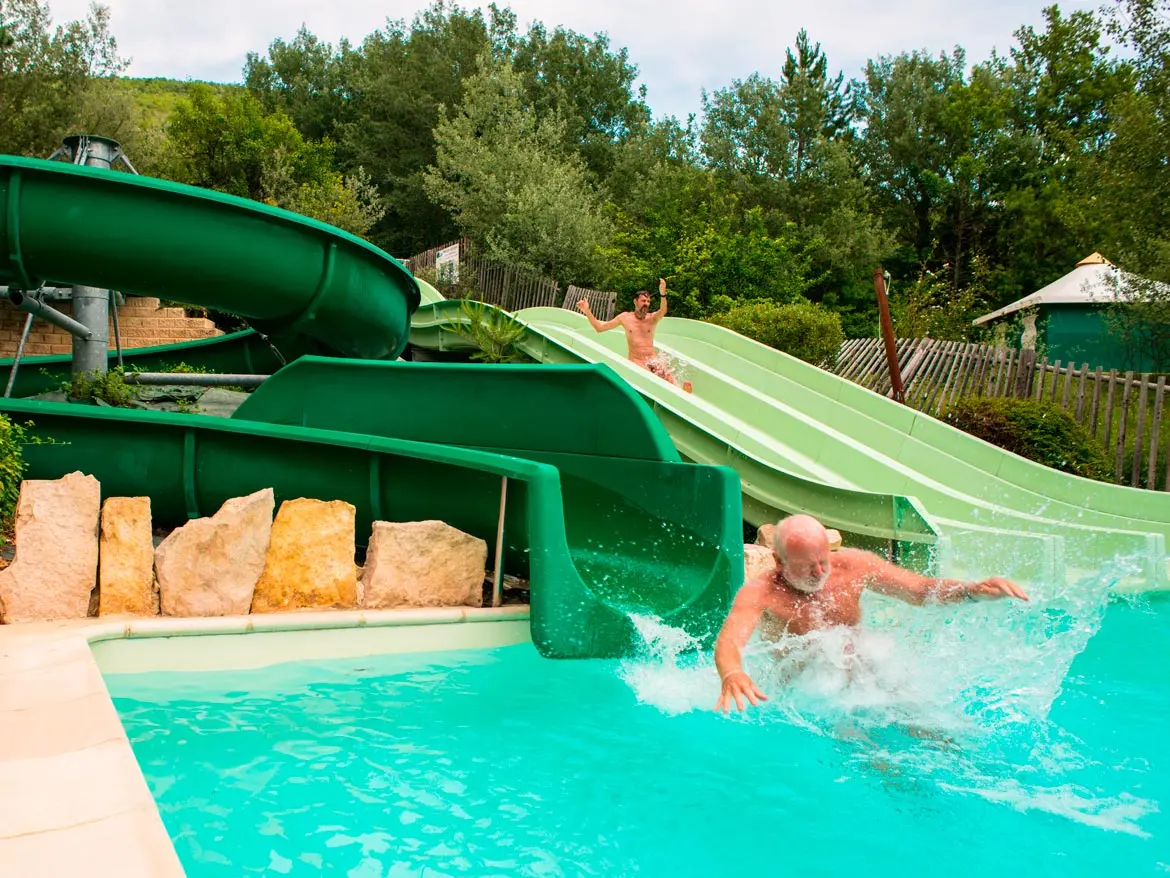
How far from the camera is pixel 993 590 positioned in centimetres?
303

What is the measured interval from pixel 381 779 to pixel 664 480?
2393 mm

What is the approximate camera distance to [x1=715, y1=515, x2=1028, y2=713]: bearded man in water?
3.27m

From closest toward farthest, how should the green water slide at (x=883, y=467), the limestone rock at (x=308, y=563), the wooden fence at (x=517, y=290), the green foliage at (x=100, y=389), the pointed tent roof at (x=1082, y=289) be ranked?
1. the limestone rock at (x=308, y=563)
2. the green water slide at (x=883, y=467)
3. the green foliage at (x=100, y=389)
4. the pointed tent roof at (x=1082, y=289)
5. the wooden fence at (x=517, y=290)

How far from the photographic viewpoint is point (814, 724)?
358 cm

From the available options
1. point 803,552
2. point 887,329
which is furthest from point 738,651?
point 887,329

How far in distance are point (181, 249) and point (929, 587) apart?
17.0 feet

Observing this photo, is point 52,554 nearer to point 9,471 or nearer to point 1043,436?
point 9,471

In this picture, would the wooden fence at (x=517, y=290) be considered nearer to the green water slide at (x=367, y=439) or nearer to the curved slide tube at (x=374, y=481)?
the green water slide at (x=367, y=439)

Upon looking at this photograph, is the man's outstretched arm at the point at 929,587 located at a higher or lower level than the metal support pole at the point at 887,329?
lower

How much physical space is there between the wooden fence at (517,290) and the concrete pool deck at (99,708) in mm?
12766

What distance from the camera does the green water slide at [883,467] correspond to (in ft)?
20.6

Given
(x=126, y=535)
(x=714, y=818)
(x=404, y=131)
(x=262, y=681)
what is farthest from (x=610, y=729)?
(x=404, y=131)

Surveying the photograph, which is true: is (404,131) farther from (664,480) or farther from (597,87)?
(664,480)

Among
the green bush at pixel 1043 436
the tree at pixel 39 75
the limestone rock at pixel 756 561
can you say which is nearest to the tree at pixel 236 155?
the tree at pixel 39 75
